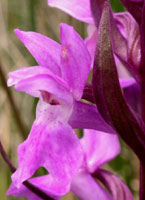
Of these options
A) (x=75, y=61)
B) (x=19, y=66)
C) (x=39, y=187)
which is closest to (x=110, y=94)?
(x=75, y=61)

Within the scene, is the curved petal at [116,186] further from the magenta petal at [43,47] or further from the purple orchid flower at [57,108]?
the magenta petal at [43,47]

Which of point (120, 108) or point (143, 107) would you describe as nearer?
point (120, 108)

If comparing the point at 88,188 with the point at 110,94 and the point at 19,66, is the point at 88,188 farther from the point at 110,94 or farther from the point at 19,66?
the point at 19,66

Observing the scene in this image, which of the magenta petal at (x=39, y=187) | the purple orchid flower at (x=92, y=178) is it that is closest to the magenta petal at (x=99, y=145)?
the purple orchid flower at (x=92, y=178)

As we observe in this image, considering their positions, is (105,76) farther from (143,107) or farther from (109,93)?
(143,107)

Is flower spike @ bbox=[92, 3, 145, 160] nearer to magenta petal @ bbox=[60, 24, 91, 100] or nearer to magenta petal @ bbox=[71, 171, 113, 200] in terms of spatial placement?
magenta petal @ bbox=[60, 24, 91, 100]

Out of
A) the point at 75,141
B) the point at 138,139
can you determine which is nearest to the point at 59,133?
the point at 75,141

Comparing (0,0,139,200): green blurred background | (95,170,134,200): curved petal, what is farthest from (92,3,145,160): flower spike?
(0,0,139,200): green blurred background
